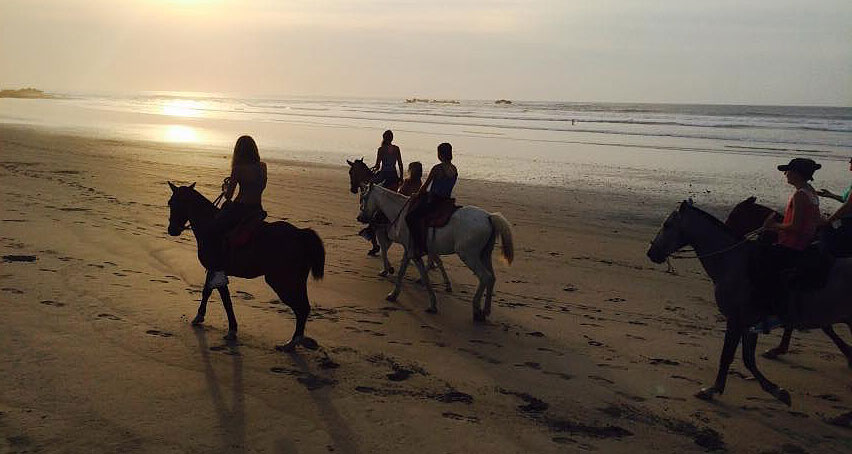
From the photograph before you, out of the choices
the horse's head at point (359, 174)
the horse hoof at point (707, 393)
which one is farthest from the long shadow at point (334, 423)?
the horse's head at point (359, 174)

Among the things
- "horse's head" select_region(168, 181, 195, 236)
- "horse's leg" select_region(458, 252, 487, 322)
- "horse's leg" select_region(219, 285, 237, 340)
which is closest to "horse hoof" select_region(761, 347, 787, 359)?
"horse's leg" select_region(458, 252, 487, 322)

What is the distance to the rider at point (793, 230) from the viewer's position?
20.9 ft

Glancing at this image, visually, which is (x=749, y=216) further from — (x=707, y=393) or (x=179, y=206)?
(x=179, y=206)

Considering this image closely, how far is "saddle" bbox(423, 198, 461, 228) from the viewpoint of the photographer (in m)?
9.05

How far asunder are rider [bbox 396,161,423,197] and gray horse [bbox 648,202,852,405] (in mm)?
4297

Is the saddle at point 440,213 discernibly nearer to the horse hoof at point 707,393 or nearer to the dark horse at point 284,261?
the dark horse at point 284,261

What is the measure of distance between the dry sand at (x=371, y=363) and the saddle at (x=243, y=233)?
1.04m

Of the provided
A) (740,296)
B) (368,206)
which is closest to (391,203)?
(368,206)

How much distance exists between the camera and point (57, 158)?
22.8m

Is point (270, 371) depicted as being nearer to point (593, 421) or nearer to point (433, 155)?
point (593, 421)

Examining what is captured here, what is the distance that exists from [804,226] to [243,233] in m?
5.45

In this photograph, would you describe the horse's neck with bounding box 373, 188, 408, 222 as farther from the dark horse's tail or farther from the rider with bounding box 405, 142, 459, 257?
the dark horse's tail

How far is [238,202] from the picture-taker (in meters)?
7.21

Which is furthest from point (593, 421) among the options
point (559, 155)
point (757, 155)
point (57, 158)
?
point (757, 155)
